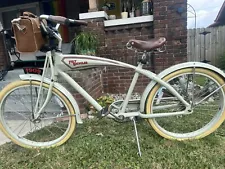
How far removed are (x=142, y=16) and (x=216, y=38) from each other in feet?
16.8

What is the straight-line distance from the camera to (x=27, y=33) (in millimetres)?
1700

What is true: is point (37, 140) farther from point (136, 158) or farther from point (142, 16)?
point (142, 16)

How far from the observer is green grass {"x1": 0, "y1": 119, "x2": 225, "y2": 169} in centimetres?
170

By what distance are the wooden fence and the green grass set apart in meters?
5.85

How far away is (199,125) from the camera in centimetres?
226

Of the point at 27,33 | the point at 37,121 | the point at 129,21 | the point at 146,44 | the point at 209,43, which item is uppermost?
the point at 129,21

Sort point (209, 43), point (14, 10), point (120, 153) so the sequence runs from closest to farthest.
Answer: point (120, 153) < point (14, 10) < point (209, 43)

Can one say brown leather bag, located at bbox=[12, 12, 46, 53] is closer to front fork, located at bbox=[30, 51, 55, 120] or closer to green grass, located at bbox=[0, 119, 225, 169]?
front fork, located at bbox=[30, 51, 55, 120]

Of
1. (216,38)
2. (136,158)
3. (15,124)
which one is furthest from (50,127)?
(216,38)

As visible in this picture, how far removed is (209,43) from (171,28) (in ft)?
15.9

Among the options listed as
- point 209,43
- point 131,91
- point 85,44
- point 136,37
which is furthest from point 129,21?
point 209,43

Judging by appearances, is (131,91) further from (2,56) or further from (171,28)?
(2,56)

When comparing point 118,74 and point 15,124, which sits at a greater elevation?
point 118,74

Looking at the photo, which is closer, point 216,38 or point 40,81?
point 40,81
